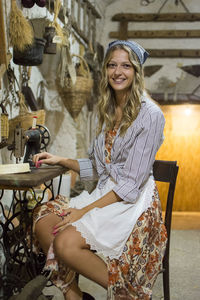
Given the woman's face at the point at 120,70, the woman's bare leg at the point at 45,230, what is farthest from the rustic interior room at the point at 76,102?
the woman's face at the point at 120,70

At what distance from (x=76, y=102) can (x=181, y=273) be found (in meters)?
2.16

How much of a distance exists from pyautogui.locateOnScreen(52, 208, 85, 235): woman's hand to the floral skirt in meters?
0.10

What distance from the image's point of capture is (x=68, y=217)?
203 centimetres

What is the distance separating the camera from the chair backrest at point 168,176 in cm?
232

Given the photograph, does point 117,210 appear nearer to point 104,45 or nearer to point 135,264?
point 135,264

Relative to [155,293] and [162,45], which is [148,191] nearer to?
[155,293]

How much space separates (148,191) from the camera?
6.97 feet

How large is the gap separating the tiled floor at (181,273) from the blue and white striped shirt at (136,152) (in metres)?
1.08

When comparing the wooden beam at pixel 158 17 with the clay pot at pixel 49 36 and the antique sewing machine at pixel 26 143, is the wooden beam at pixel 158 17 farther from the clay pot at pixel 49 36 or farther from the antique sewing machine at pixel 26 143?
the antique sewing machine at pixel 26 143

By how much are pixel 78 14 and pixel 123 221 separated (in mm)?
3644

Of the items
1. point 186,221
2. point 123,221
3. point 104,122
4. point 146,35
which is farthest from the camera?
point 146,35

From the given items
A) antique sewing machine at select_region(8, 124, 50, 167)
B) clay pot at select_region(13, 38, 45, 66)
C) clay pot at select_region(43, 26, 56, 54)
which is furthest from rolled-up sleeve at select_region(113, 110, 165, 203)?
clay pot at select_region(43, 26, 56, 54)

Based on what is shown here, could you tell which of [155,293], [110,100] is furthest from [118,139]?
[155,293]

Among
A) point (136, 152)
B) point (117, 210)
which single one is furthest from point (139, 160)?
point (117, 210)
